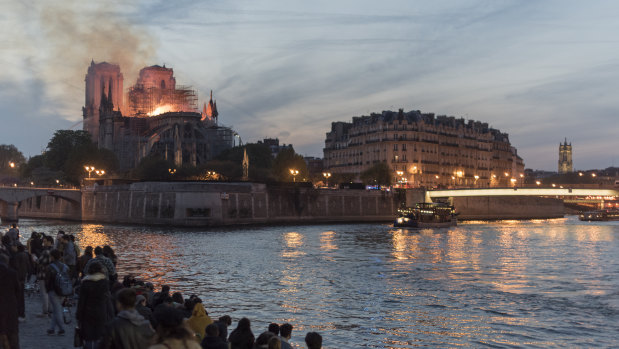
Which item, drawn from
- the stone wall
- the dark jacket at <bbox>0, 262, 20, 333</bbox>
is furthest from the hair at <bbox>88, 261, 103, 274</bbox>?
the stone wall

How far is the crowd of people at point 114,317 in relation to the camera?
690 cm

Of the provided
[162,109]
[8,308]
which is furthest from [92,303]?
[162,109]

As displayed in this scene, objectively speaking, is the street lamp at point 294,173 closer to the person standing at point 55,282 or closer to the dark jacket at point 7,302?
the person standing at point 55,282

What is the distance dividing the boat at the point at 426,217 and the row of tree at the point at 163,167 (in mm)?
31515

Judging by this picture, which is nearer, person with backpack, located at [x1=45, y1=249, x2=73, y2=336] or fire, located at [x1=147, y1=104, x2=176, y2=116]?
person with backpack, located at [x1=45, y1=249, x2=73, y2=336]

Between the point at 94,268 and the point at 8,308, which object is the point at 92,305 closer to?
the point at 94,268

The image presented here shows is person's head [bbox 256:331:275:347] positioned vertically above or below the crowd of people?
below

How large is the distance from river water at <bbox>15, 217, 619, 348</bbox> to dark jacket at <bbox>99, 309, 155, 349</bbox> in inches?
440

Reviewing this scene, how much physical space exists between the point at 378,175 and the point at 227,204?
1839 inches

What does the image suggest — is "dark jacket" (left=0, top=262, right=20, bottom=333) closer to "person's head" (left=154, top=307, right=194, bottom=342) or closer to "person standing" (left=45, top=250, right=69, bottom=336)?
"person standing" (left=45, top=250, right=69, bottom=336)

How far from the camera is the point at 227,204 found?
→ 84.4 m

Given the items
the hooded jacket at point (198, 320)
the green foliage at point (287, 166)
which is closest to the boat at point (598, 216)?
the green foliage at point (287, 166)

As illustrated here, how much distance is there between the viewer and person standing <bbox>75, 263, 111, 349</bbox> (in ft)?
35.0

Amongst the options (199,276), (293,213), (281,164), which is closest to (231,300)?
(199,276)
